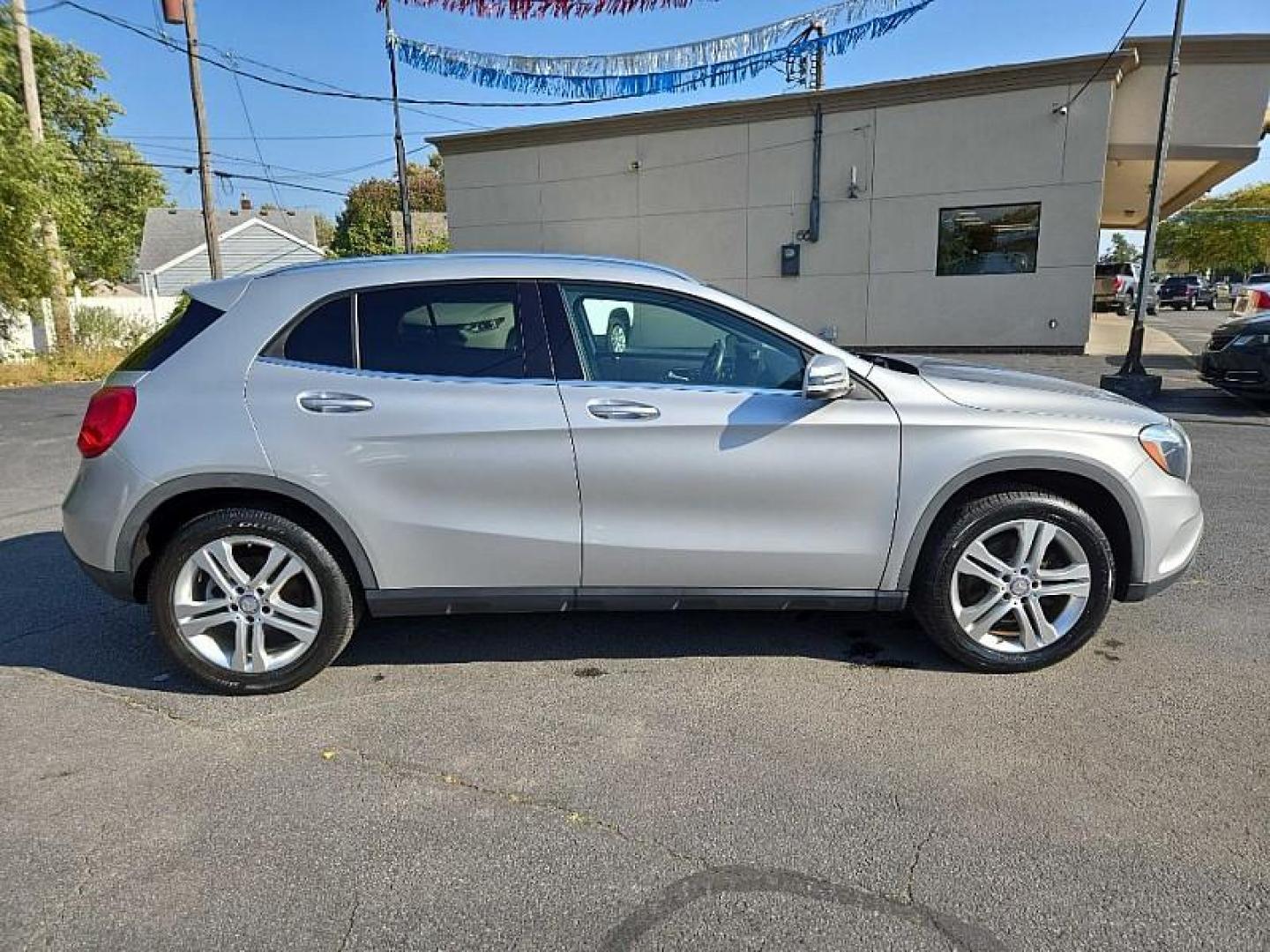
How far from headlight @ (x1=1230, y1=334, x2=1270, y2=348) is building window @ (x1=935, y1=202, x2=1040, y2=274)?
679cm

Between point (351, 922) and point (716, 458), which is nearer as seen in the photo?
point (351, 922)

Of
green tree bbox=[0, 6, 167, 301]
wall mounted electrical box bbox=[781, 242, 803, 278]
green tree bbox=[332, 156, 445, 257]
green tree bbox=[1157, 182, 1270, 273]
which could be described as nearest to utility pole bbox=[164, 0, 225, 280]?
green tree bbox=[0, 6, 167, 301]

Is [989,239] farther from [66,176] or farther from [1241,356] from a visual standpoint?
[66,176]

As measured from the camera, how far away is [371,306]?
3084 mm

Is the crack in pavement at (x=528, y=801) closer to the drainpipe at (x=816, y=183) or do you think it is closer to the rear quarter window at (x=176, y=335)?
the rear quarter window at (x=176, y=335)

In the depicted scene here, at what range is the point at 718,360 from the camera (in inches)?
123

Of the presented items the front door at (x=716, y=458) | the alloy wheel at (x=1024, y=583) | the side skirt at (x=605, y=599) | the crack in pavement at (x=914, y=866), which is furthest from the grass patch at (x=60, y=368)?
the crack in pavement at (x=914, y=866)

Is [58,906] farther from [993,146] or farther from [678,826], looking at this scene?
[993,146]

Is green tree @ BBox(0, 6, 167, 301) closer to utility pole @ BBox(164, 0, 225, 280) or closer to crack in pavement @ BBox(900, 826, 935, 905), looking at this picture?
utility pole @ BBox(164, 0, 225, 280)

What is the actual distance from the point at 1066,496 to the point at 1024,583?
0.41 m

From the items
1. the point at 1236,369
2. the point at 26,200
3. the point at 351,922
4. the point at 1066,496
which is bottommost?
the point at 351,922

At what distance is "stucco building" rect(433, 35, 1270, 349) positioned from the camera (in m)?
14.4

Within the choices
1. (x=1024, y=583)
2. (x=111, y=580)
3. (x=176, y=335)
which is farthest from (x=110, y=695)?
(x=1024, y=583)

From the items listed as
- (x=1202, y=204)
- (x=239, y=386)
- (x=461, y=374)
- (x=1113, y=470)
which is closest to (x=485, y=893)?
(x=461, y=374)
